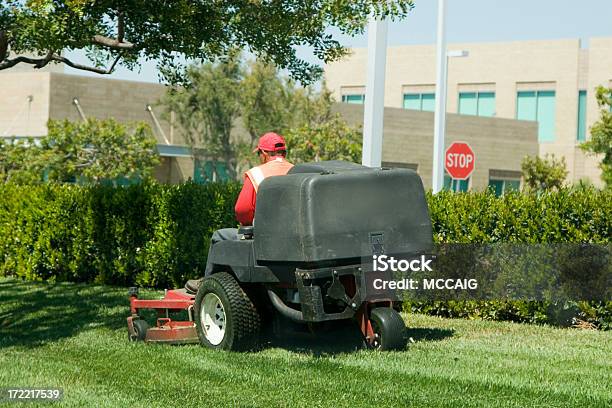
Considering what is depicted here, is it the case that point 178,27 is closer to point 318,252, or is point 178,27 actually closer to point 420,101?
point 318,252

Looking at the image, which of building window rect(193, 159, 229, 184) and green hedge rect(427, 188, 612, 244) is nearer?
green hedge rect(427, 188, 612, 244)

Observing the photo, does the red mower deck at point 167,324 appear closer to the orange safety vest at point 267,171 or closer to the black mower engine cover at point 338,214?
the black mower engine cover at point 338,214

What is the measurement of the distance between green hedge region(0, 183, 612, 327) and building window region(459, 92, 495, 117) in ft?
154

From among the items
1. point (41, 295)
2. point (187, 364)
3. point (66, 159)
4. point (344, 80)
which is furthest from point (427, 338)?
point (344, 80)

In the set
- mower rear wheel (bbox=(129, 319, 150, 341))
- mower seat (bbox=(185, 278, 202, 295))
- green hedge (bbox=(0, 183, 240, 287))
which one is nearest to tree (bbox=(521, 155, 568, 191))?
green hedge (bbox=(0, 183, 240, 287))

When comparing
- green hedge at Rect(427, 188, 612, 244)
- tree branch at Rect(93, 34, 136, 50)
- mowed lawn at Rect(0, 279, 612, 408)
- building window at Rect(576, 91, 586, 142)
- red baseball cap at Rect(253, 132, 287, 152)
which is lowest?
mowed lawn at Rect(0, 279, 612, 408)

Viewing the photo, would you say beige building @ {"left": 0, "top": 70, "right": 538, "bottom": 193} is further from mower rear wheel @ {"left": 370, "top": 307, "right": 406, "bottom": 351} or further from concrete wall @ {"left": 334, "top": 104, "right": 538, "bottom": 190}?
mower rear wheel @ {"left": 370, "top": 307, "right": 406, "bottom": 351}

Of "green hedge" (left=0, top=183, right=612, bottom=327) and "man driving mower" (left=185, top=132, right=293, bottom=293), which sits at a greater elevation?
"man driving mower" (left=185, top=132, right=293, bottom=293)

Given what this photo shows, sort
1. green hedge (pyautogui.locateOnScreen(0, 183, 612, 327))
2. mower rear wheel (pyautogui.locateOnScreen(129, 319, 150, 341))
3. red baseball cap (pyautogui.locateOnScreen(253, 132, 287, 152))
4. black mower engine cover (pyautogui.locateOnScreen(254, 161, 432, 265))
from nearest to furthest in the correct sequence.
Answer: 1. black mower engine cover (pyautogui.locateOnScreen(254, 161, 432, 265))
2. red baseball cap (pyautogui.locateOnScreen(253, 132, 287, 152))
3. mower rear wheel (pyautogui.locateOnScreen(129, 319, 150, 341))
4. green hedge (pyautogui.locateOnScreen(0, 183, 612, 327))

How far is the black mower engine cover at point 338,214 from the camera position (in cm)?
945

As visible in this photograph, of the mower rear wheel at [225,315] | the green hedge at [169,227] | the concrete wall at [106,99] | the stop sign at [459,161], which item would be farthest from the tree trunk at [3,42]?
the concrete wall at [106,99]

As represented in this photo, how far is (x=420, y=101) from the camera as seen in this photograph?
66.2 metres

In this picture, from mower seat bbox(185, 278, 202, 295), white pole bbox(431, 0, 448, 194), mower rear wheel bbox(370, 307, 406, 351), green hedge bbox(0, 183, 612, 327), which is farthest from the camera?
white pole bbox(431, 0, 448, 194)

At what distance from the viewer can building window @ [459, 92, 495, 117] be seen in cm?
6391
